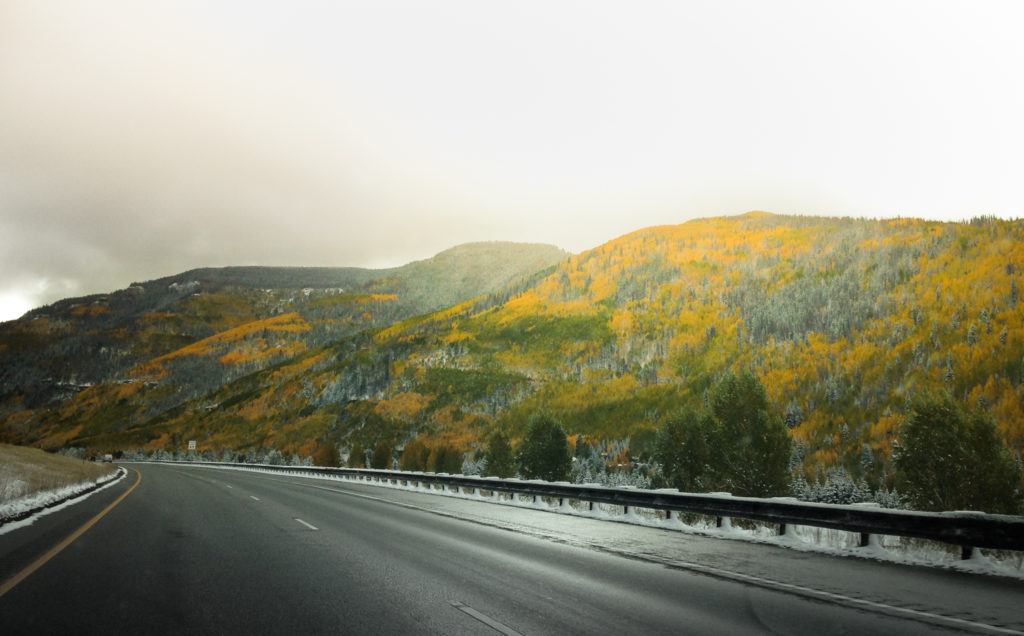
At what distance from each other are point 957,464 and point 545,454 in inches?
1387

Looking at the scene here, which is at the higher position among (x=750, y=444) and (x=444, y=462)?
(x=750, y=444)

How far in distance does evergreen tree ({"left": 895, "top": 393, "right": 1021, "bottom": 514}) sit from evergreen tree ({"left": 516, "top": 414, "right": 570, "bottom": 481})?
29.4 meters

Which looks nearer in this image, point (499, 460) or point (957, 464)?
point (957, 464)

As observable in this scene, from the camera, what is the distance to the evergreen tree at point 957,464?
163ft

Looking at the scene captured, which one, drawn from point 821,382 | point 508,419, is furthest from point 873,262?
point 508,419

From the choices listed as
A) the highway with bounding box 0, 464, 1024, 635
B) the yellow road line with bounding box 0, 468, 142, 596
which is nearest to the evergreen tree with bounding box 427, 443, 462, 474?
the yellow road line with bounding box 0, 468, 142, 596

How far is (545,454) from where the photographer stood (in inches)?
2451

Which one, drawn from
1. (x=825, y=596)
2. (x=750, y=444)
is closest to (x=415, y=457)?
(x=750, y=444)

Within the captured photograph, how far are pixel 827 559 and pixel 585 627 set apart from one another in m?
5.91

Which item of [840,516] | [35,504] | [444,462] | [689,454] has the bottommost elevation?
[444,462]

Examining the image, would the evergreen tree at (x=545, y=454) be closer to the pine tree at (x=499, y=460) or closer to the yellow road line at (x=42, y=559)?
the pine tree at (x=499, y=460)

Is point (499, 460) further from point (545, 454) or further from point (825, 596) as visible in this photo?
point (825, 596)

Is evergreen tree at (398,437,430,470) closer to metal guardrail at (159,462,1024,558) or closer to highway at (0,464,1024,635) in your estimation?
metal guardrail at (159,462,1024,558)

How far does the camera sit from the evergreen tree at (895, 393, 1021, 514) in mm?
49719
